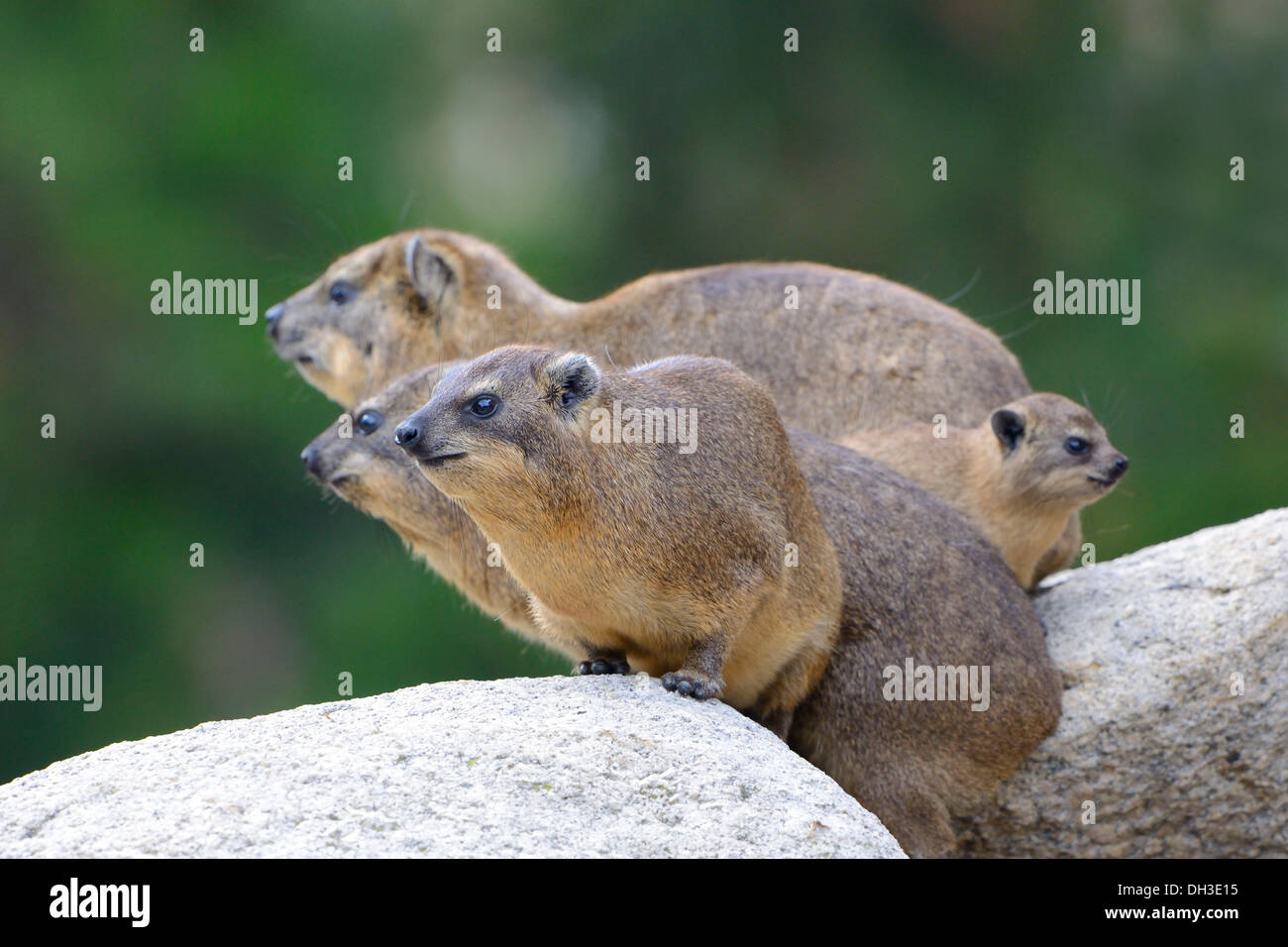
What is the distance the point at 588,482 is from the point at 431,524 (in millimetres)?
2747

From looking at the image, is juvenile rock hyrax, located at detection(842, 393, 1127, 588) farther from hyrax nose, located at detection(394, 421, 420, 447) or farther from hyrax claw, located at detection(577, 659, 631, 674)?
hyrax nose, located at detection(394, 421, 420, 447)

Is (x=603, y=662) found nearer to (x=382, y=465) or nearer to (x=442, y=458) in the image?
(x=442, y=458)

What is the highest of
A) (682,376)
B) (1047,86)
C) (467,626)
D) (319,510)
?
(1047,86)

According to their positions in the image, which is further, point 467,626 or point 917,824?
point 467,626

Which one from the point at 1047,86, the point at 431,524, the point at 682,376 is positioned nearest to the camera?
the point at 682,376

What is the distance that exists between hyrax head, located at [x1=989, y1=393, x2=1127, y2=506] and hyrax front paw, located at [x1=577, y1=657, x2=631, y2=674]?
12.4 ft

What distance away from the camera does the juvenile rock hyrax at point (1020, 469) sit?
37.2 ft

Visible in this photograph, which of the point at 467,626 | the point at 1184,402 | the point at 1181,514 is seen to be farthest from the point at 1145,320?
the point at 467,626

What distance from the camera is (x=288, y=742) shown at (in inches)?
298

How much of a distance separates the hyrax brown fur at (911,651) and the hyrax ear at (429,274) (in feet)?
12.9

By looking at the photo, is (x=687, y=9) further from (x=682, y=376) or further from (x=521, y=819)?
(x=521, y=819)

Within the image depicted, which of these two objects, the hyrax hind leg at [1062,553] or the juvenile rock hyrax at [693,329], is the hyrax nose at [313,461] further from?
the hyrax hind leg at [1062,553]

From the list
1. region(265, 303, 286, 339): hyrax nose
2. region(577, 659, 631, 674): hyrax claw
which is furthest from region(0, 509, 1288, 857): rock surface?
region(265, 303, 286, 339): hyrax nose

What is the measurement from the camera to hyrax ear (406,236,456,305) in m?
13.6
